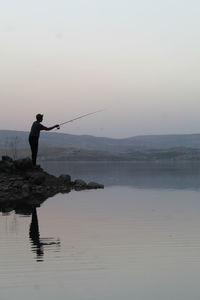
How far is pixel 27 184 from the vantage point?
22609mm

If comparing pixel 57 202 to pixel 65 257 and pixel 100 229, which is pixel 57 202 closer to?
pixel 100 229

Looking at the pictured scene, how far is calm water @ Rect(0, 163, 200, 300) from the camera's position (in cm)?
648

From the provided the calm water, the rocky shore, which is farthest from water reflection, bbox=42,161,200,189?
the calm water

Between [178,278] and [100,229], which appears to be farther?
[100,229]

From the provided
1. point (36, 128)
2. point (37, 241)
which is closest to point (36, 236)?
point (37, 241)

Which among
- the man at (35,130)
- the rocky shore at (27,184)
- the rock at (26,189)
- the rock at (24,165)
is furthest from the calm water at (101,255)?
the rock at (24,165)

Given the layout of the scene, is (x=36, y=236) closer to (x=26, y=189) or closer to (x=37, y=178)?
(x=26, y=189)

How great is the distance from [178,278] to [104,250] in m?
2.23

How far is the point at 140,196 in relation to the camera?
20734 millimetres

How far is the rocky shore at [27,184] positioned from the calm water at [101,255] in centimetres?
558

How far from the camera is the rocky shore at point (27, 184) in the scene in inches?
810

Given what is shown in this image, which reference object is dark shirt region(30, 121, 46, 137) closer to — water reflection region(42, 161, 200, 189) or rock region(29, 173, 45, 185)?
rock region(29, 173, 45, 185)

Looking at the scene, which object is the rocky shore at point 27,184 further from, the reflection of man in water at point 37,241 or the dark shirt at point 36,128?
the reflection of man in water at point 37,241

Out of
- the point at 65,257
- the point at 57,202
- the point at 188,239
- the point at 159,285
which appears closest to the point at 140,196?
the point at 57,202
